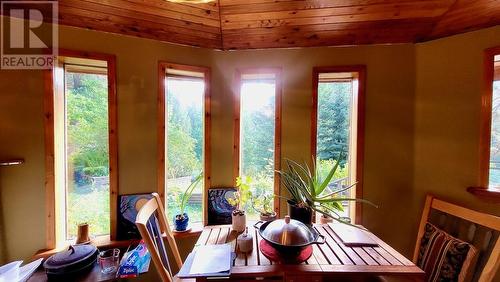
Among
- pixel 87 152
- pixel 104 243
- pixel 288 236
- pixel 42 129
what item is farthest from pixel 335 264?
pixel 42 129

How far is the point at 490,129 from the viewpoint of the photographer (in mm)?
1602

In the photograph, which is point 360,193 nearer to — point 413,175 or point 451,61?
point 413,175

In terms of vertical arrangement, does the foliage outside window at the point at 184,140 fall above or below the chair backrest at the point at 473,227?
above

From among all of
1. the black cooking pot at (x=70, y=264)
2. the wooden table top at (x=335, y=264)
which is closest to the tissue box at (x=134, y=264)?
the black cooking pot at (x=70, y=264)

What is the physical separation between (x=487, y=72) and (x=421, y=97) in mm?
416

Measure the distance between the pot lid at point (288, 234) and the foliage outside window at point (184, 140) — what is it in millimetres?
1031

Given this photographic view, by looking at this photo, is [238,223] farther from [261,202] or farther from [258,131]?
[258,131]

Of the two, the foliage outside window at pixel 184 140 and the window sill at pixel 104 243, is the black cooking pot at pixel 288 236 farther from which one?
the window sill at pixel 104 243

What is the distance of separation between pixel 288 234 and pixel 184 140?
1.31 meters

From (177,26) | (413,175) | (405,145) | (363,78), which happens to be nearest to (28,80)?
(177,26)

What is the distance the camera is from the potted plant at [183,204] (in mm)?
1907

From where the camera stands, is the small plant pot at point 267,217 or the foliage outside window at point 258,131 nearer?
the small plant pot at point 267,217

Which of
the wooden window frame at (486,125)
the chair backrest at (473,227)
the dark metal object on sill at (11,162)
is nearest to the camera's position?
the chair backrest at (473,227)

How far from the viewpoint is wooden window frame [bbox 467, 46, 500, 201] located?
1.58 m
